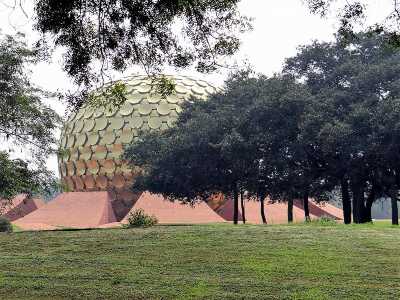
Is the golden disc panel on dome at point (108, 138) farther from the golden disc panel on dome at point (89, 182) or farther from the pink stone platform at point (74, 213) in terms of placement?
the pink stone platform at point (74, 213)

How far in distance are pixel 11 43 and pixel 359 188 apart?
16.5m

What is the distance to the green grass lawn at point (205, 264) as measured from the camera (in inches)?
438

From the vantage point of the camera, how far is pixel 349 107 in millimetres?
28438

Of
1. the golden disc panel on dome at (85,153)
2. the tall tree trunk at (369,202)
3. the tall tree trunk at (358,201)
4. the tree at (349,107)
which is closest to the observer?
the tree at (349,107)

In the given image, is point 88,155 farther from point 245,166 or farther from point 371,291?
point 371,291

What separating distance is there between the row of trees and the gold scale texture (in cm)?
791

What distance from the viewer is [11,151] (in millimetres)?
21969

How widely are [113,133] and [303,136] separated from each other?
1777 cm

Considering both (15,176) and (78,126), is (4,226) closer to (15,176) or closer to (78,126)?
(15,176)

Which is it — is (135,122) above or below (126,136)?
above

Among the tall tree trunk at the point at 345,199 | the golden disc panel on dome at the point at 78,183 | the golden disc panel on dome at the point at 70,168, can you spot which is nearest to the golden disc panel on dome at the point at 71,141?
the golden disc panel on dome at the point at 70,168

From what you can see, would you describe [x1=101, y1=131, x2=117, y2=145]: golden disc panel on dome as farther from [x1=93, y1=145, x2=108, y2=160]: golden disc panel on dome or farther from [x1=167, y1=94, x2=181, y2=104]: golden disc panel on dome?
[x1=167, y1=94, x2=181, y2=104]: golden disc panel on dome

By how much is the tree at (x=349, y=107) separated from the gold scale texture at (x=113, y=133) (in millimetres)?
11795

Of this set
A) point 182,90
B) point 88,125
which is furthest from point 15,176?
point 182,90
